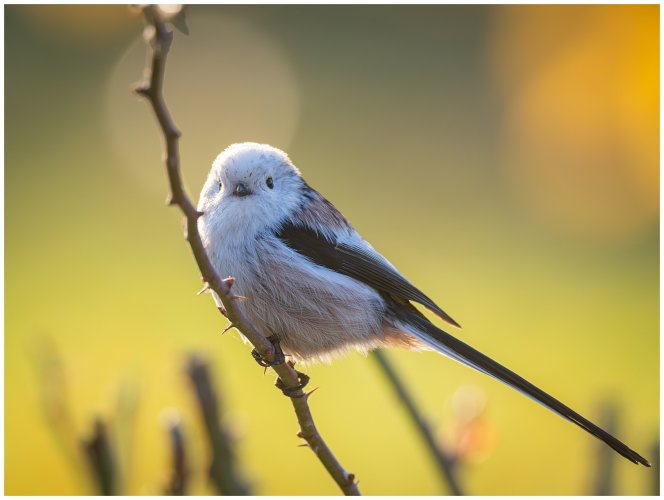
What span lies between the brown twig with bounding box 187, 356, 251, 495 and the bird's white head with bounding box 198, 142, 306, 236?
0.61 metres

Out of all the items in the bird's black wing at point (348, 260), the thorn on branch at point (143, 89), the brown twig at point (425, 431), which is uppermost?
the thorn on branch at point (143, 89)

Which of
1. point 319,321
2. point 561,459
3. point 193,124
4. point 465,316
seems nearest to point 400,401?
point 319,321

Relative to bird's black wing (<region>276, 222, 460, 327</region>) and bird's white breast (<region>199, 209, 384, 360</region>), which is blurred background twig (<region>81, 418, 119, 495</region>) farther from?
bird's black wing (<region>276, 222, 460, 327</region>)

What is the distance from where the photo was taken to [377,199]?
17.2 feet

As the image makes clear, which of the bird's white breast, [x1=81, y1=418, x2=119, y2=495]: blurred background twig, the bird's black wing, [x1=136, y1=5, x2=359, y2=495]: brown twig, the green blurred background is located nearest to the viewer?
[x1=136, y1=5, x2=359, y2=495]: brown twig

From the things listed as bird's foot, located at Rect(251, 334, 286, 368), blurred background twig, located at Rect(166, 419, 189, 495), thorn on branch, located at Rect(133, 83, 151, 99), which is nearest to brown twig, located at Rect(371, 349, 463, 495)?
bird's foot, located at Rect(251, 334, 286, 368)

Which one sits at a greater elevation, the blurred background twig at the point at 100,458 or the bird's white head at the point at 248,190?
the bird's white head at the point at 248,190

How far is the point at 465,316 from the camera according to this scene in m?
4.69

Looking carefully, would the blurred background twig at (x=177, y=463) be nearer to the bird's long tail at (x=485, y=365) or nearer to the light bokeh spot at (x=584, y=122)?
the bird's long tail at (x=485, y=365)

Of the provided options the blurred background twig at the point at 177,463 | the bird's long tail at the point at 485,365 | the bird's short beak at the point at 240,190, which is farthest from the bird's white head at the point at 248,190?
the blurred background twig at the point at 177,463

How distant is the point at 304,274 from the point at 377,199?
2.90m

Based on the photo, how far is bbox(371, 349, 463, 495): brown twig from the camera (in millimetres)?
2025

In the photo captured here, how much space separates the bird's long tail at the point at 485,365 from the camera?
6.84 ft

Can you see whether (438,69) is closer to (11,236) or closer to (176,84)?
(176,84)
